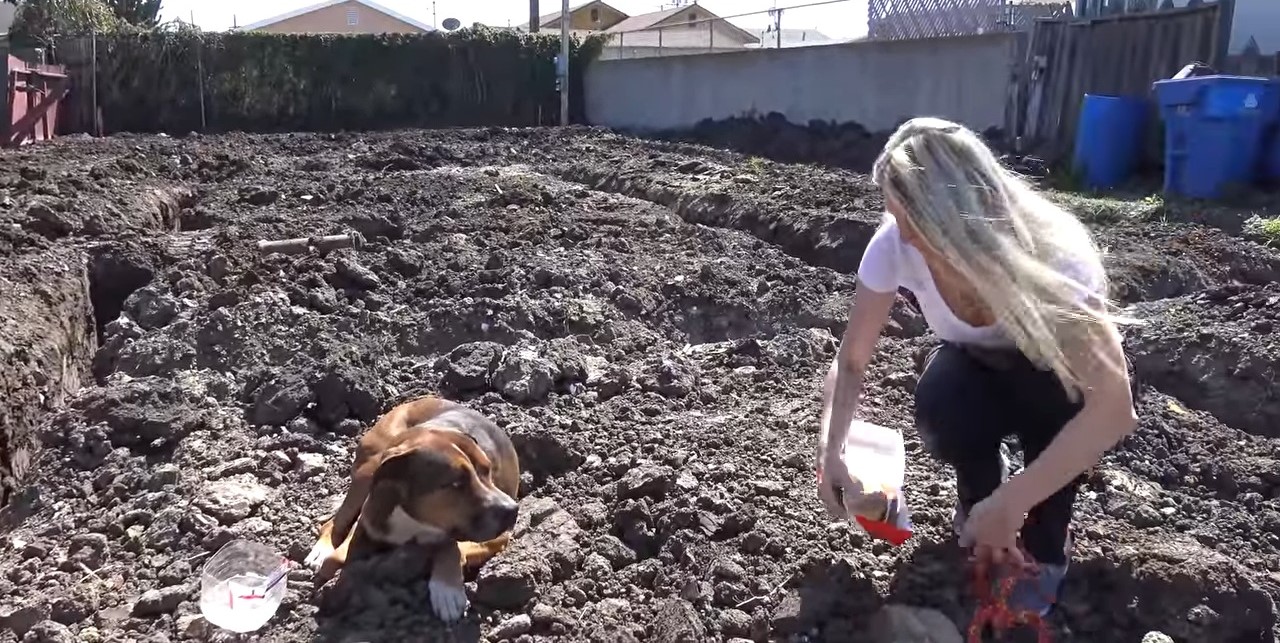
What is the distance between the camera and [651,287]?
20.6 ft

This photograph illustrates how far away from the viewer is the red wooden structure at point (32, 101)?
13.0 m

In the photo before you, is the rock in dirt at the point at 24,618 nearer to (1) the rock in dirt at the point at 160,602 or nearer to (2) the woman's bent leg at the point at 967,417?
(1) the rock in dirt at the point at 160,602

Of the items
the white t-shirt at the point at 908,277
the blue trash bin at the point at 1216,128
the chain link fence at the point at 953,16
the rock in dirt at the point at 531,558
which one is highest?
the chain link fence at the point at 953,16

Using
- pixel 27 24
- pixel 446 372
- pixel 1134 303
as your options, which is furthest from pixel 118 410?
pixel 27 24

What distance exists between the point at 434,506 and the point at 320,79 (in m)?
19.7

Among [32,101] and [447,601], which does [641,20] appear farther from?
[447,601]

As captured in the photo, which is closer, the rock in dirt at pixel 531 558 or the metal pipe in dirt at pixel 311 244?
the rock in dirt at pixel 531 558

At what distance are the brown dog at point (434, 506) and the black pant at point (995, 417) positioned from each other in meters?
1.23

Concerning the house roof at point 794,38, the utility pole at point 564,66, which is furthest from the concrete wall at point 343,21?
the utility pole at point 564,66

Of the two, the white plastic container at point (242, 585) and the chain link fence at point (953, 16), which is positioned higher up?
the chain link fence at point (953, 16)

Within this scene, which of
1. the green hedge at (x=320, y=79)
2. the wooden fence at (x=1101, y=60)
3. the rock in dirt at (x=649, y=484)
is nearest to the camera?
the rock in dirt at (x=649, y=484)

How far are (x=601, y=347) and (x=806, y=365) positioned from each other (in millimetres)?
1129

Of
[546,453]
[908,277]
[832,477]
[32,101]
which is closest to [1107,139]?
[546,453]

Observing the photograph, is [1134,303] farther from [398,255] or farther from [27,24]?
[27,24]
